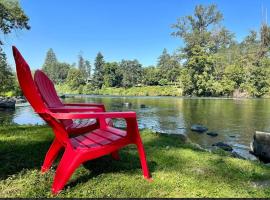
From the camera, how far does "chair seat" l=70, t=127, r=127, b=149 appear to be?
3395 mm

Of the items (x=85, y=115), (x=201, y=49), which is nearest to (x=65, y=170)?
(x=85, y=115)

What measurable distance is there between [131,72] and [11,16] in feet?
190

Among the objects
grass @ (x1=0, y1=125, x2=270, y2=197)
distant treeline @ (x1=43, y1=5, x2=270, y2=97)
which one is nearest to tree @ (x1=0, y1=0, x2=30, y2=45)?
grass @ (x1=0, y1=125, x2=270, y2=197)

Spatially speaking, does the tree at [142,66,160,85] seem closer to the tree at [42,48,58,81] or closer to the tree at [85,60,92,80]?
→ the tree at [85,60,92,80]

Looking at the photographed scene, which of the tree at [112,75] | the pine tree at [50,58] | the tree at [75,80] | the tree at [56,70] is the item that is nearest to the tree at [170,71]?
the tree at [112,75]

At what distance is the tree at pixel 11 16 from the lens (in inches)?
752

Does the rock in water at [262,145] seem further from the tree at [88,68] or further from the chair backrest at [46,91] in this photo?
the tree at [88,68]

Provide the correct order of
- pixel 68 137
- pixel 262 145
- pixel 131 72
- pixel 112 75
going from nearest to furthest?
1. pixel 68 137
2. pixel 262 145
3. pixel 131 72
4. pixel 112 75

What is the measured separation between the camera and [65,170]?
3.14 meters

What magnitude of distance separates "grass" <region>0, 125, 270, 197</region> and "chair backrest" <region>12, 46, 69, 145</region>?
652 mm

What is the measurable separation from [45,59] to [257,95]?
88.4 metres

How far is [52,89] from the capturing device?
A: 452cm

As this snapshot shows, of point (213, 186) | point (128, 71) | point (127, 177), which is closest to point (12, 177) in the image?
point (127, 177)

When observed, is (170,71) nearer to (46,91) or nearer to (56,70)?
(56,70)
